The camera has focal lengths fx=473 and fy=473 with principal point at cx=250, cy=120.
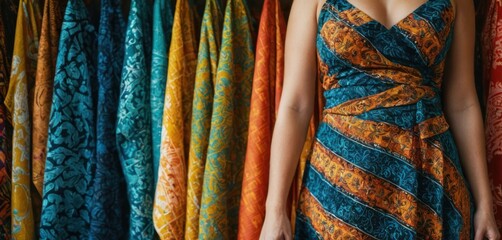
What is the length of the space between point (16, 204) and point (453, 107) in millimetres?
968

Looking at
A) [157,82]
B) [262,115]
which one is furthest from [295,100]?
[157,82]

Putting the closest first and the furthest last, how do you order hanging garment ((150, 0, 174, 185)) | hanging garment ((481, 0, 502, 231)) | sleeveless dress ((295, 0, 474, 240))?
sleeveless dress ((295, 0, 474, 240)), hanging garment ((481, 0, 502, 231)), hanging garment ((150, 0, 174, 185))

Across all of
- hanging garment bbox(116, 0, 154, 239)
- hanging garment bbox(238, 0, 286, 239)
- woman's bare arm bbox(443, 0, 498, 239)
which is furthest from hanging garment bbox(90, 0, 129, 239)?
woman's bare arm bbox(443, 0, 498, 239)

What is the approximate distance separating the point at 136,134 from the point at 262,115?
288 mm

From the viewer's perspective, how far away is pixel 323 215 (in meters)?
0.86

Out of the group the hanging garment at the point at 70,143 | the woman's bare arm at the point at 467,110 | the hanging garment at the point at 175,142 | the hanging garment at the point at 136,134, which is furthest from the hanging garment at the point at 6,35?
the woman's bare arm at the point at 467,110

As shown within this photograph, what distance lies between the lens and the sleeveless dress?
846mm

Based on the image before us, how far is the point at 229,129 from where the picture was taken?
1.05 m

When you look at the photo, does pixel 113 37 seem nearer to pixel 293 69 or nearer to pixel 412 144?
pixel 293 69

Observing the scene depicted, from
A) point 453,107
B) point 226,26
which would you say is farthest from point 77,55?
point 453,107

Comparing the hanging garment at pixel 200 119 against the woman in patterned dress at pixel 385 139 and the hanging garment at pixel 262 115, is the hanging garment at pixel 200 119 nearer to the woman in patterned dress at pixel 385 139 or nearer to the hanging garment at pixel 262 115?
the hanging garment at pixel 262 115

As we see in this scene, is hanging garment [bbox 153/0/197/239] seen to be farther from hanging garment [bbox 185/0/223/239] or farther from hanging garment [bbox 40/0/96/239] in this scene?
hanging garment [bbox 40/0/96/239]

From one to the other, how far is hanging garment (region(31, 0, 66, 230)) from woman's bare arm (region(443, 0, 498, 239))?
885mm

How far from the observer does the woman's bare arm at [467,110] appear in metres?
0.91
